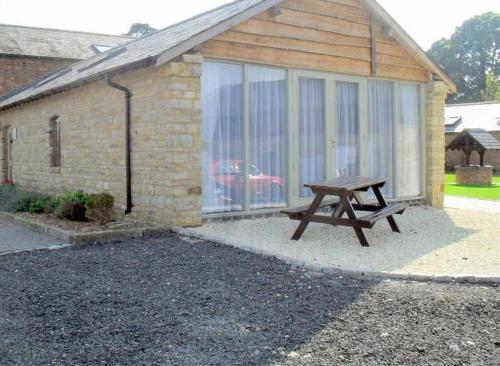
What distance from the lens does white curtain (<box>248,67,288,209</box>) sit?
10.4m

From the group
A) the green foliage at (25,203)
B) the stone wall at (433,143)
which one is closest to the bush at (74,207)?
the green foliage at (25,203)

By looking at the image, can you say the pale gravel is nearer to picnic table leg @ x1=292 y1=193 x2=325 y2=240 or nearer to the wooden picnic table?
picnic table leg @ x1=292 y1=193 x2=325 y2=240

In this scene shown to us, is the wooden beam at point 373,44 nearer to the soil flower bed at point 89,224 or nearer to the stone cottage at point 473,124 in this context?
the soil flower bed at point 89,224

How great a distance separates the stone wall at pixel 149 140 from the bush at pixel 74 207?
0.66 metres

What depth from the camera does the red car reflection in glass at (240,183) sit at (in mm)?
9961

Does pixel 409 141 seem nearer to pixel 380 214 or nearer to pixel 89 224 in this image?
pixel 380 214

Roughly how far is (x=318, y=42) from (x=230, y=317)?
753 centimetres

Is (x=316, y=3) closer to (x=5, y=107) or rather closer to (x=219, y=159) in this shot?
(x=219, y=159)

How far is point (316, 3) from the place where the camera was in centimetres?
1112

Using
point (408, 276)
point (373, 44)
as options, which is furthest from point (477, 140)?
point (408, 276)

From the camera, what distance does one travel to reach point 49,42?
79.2ft

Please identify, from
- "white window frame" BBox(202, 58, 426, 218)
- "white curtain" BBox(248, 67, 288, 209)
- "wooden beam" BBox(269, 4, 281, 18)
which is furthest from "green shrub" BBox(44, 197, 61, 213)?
"wooden beam" BBox(269, 4, 281, 18)

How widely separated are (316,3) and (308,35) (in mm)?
678

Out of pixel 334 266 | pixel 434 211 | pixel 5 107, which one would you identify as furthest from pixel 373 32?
pixel 5 107
